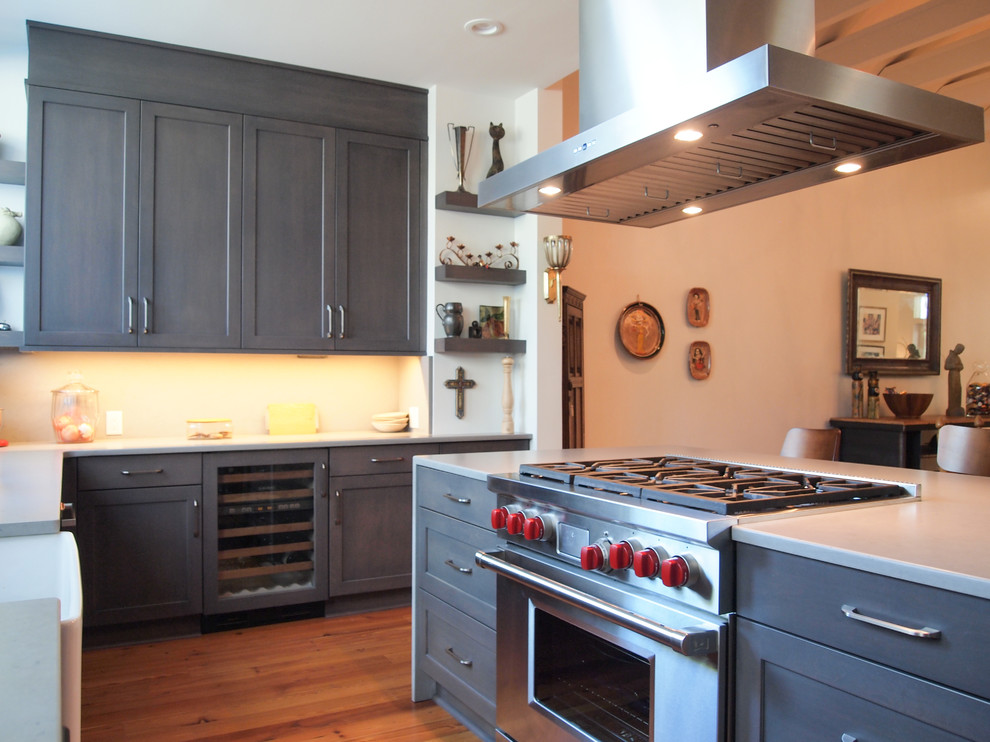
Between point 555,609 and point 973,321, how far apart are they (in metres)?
6.30

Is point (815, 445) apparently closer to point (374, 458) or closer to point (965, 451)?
point (965, 451)

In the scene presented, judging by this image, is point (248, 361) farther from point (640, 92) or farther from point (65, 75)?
point (640, 92)

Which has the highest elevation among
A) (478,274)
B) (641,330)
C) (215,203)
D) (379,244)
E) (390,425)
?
(215,203)

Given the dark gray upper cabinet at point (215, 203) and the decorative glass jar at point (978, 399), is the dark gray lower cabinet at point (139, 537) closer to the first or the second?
the dark gray upper cabinet at point (215, 203)

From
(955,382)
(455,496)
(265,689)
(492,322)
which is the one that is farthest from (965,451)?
(955,382)

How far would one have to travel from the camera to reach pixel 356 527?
12.1 feet

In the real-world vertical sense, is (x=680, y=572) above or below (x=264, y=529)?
above

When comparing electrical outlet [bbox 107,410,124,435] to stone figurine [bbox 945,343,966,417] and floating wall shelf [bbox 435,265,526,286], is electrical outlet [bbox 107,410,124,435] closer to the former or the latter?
floating wall shelf [bbox 435,265,526,286]

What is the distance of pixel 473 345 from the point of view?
3957mm

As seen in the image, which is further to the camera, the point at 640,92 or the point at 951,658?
the point at 640,92

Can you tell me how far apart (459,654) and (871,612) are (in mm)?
1510

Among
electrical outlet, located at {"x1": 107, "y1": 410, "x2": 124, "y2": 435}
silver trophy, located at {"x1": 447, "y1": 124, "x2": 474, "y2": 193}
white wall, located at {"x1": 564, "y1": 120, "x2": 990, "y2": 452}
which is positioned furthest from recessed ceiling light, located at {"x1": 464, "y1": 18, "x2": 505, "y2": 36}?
electrical outlet, located at {"x1": 107, "y1": 410, "x2": 124, "y2": 435}

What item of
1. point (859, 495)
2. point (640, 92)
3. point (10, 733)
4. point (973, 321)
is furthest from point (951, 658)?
point (973, 321)

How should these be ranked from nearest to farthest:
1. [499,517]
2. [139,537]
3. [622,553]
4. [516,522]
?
[622,553] < [516,522] < [499,517] < [139,537]
